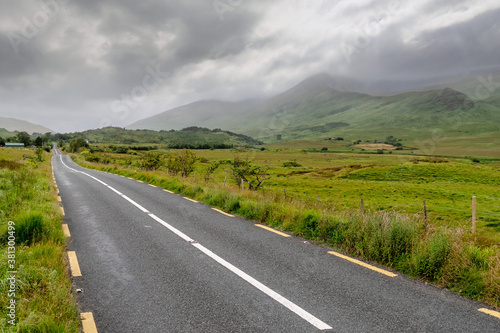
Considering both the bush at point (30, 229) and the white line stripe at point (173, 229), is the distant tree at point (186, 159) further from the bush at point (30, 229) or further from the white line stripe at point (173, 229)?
the bush at point (30, 229)

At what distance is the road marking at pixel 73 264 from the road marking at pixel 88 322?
1.69 m

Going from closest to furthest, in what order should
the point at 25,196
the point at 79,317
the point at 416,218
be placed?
the point at 79,317, the point at 416,218, the point at 25,196

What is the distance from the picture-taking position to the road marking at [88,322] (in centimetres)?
388

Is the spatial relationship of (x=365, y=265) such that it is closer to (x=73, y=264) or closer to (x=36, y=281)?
(x=36, y=281)

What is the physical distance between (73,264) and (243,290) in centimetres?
379

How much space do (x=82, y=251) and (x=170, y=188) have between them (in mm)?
11507

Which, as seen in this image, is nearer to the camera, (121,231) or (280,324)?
(280,324)

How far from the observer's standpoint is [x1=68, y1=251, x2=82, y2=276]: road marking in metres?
5.72

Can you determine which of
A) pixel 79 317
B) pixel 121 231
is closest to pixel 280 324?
pixel 79 317

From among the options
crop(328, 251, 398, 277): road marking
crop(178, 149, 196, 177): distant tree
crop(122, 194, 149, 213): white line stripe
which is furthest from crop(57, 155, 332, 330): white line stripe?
crop(178, 149, 196, 177): distant tree

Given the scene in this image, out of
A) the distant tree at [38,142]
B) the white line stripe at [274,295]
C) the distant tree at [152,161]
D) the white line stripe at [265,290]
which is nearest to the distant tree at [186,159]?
the distant tree at [152,161]

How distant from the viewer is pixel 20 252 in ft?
18.1

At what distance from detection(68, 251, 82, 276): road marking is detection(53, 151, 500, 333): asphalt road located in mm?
104

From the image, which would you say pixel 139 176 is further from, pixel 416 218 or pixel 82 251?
pixel 416 218
